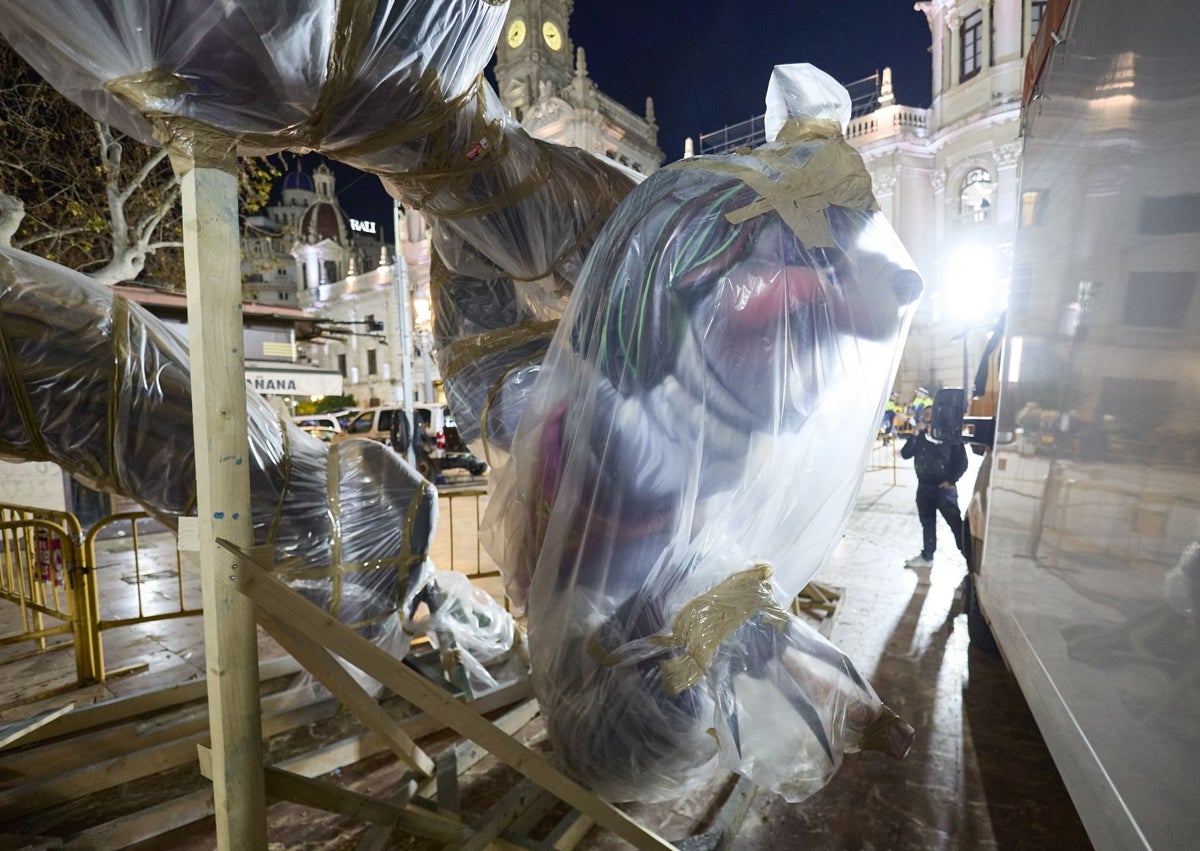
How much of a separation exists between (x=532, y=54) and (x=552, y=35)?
9.70ft

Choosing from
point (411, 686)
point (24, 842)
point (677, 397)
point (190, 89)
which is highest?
point (190, 89)

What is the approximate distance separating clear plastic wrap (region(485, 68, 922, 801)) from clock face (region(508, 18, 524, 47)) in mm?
40270

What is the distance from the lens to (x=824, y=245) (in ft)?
5.42

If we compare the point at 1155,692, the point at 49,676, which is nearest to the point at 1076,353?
the point at 1155,692

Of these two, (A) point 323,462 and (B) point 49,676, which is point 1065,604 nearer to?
(A) point 323,462

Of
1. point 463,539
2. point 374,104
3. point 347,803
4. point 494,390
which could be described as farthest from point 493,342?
point 463,539

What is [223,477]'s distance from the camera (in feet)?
4.93

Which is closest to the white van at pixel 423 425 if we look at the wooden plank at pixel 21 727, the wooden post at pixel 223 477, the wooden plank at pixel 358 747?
the wooden plank at pixel 358 747

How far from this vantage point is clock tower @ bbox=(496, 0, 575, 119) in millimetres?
34406

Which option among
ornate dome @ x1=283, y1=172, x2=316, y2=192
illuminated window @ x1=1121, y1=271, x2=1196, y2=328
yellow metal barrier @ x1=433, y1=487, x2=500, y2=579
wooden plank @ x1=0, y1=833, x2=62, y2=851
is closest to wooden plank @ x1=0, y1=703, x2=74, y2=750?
wooden plank @ x1=0, y1=833, x2=62, y2=851

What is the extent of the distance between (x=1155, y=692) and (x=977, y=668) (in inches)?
122

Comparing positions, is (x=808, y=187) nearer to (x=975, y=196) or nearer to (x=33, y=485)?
(x=33, y=485)

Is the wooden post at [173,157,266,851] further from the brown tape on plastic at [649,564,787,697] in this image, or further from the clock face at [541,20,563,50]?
the clock face at [541,20,563,50]

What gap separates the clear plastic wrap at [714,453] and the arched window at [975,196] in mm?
26295
